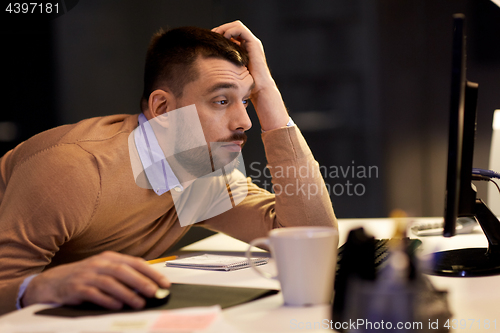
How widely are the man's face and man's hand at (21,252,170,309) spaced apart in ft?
1.93

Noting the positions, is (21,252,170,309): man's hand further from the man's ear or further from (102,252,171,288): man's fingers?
the man's ear

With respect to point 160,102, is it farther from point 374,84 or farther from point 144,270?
point 374,84

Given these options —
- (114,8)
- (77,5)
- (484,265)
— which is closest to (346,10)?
(114,8)

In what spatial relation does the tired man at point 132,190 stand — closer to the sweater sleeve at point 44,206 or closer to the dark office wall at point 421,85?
the sweater sleeve at point 44,206

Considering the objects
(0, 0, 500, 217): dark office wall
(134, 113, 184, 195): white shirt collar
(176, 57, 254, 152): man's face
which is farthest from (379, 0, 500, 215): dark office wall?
(134, 113, 184, 195): white shirt collar

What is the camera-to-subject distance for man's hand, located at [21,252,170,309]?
1.81ft

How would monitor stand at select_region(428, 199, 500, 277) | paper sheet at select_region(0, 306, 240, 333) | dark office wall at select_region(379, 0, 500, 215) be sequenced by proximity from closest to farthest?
paper sheet at select_region(0, 306, 240, 333) → monitor stand at select_region(428, 199, 500, 277) → dark office wall at select_region(379, 0, 500, 215)

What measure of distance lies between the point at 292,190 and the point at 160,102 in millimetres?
455

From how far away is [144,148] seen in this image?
1.03m

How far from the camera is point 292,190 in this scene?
108 cm

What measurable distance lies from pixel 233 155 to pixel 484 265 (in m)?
0.67

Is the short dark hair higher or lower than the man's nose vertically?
higher

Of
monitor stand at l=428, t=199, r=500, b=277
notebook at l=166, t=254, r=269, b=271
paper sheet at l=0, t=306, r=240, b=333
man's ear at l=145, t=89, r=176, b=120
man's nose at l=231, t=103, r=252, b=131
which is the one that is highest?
man's ear at l=145, t=89, r=176, b=120

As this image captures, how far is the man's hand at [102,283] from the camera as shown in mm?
551
